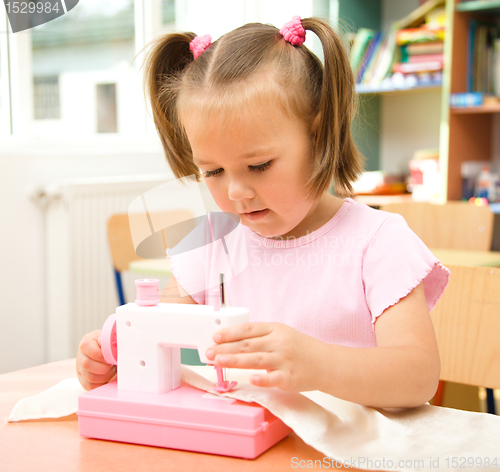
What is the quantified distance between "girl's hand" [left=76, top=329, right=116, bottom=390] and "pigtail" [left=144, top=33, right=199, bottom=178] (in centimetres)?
31

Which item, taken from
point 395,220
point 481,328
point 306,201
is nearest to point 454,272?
point 481,328

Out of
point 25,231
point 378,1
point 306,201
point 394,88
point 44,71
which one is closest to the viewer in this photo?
point 306,201

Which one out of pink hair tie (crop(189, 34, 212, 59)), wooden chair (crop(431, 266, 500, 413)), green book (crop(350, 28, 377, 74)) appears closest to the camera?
pink hair tie (crop(189, 34, 212, 59))

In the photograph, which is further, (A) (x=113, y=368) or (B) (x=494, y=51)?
(B) (x=494, y=51)

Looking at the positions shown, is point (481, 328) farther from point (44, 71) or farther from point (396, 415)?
point (44, 71)

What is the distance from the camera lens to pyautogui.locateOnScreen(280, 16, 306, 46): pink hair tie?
868mm

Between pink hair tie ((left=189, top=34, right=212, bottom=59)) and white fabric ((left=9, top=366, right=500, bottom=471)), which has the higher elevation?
pink hair tie ((left=189, top=34, right=212, bottom=59))

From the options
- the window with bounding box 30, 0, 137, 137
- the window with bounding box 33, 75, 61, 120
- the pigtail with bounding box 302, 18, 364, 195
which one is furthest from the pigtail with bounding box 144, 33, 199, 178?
the window with bounding box 33, 75, 61, 120

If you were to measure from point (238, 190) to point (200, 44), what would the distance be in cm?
26

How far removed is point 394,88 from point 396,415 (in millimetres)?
2616

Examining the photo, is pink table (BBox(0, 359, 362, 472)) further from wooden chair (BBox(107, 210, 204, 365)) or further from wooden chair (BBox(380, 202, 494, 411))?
wooden chair (BBox(380, 202, 494, 411))

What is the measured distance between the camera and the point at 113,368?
75cm

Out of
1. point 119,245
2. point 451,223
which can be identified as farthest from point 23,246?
point 451,223

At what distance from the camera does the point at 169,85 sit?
943mm
